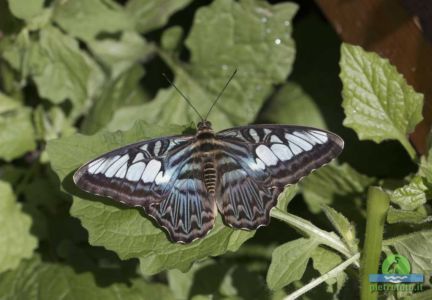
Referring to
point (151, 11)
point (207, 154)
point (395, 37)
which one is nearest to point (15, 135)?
point (151, 11)

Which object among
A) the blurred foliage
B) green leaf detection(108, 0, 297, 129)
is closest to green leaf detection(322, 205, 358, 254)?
the blurred foliage

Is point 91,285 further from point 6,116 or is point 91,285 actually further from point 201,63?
point 201,63

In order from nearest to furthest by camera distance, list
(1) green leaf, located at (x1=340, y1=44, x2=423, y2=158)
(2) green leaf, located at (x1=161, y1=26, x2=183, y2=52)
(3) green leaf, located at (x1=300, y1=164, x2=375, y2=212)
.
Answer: (1) green leaf, located at (x1=340, y1=44, x2=423, y2=158)
(3) green leaf, located at (x1=300, y1=164, x2=375, y2=212)
(2) green leaf, located at (x1=161, y1=26, x2=183, y2=52)

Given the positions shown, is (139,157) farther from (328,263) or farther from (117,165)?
(328,263)

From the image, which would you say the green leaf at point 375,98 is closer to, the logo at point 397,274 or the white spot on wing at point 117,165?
the logo at point 397,274

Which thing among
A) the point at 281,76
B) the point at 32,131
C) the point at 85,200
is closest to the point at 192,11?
the point at 281,76

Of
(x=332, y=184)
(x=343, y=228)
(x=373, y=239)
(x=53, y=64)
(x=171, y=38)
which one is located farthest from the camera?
(x=171, y=38)

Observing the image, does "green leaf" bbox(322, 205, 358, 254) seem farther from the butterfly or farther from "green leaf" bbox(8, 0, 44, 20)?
"green leaf" bbox(8, 0, 44, 20)
